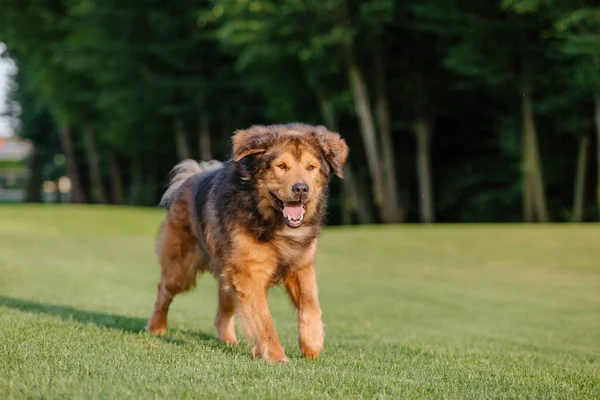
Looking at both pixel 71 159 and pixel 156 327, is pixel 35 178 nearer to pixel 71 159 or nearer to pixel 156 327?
pixel 71 159

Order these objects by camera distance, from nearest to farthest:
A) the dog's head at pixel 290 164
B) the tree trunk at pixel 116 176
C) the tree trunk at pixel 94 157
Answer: the dog's head at pixel 290 164 → the tree trunk at pixel 94 157 → the tree trunk at pixel 116 176

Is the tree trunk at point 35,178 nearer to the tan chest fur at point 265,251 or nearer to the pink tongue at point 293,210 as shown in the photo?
the tan chest fur at point 265,251

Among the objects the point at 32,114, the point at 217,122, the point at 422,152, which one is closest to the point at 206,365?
the point at 422,152

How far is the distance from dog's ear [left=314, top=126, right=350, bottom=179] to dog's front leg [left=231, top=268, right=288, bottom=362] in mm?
1042

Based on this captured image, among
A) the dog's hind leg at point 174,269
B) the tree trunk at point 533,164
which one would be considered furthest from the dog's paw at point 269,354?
the tree trunk at point 533,164

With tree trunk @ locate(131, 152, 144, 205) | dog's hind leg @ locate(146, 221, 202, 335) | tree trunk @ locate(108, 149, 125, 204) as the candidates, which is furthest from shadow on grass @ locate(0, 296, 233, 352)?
tree trunk @ locate(108, 149, 125, 204)

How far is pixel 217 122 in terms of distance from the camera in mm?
47844

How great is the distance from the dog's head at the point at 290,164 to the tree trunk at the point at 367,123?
86.1 feet

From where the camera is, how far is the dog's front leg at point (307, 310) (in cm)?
732

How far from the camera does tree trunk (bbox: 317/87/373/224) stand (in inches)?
1412

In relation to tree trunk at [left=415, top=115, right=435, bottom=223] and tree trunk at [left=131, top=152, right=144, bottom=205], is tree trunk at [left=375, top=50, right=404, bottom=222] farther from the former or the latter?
tree trunk at [left=131, top=152, right=144, bottom=205]

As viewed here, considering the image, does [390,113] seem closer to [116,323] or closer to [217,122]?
[217,122]

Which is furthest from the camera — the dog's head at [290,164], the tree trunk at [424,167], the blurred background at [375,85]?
the tree trunk at [424,167]

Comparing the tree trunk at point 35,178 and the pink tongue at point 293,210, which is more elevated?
the pink tongue at point 293,210
